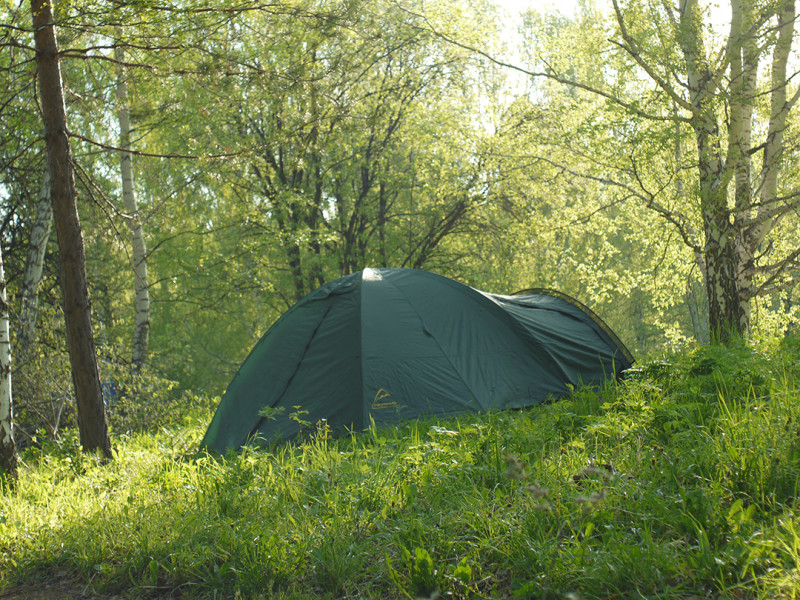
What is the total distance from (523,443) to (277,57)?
10987 millimetres

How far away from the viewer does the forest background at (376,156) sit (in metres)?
6.91

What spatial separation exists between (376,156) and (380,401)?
979cm

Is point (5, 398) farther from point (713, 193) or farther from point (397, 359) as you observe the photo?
point (713, 193)

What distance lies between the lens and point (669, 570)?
7.77 ft

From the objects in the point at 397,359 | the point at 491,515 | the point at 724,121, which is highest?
the point at 724,121

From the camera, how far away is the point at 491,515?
3031 mm

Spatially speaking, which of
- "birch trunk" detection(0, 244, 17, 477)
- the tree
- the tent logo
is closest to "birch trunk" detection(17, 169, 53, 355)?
"birch trunk" detection(0, 244, 17, 477)

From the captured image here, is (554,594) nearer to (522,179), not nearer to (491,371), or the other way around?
(491,371)

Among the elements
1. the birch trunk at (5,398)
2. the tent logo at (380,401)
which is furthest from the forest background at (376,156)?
the tent logo at (380,401)

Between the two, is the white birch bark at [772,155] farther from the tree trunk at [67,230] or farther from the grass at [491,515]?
the tree trunk at [67,230]

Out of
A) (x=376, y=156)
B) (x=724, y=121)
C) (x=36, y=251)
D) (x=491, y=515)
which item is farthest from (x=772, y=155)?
(x=36, y=251)

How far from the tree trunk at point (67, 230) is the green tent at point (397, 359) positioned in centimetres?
124

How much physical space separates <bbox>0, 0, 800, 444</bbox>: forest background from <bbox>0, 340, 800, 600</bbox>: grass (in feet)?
10.5

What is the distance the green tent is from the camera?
19.7 ft
